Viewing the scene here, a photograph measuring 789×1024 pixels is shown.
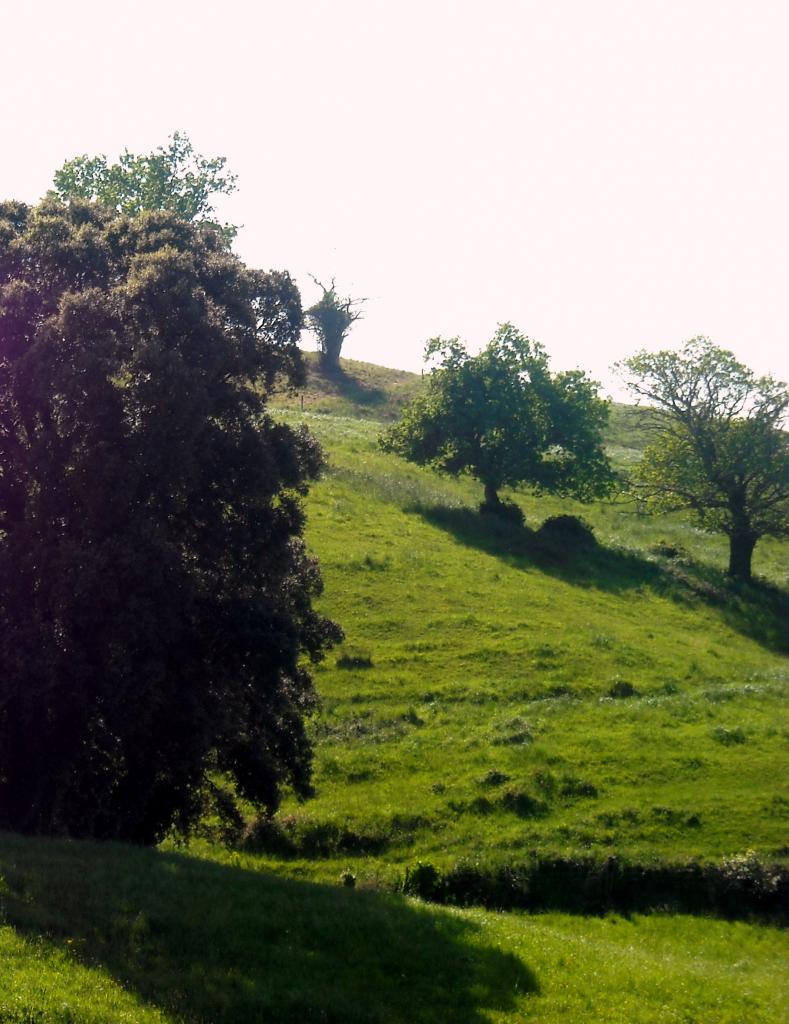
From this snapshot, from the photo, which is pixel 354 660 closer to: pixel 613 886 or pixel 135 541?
pixel 613 886

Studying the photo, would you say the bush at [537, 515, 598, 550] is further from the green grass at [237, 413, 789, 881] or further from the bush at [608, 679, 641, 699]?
the bush at [608, 679, 641, 699]

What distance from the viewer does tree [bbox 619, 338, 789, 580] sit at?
5662 cm

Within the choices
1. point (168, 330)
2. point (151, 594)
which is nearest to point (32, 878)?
point (151, 594)

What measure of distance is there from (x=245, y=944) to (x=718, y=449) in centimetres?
4840

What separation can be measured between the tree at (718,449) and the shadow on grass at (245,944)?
42575 millimetres

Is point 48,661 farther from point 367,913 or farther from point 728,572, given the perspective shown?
point 728,572

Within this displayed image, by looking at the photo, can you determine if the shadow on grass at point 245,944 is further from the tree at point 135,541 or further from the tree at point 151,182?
the tree at point 151,182

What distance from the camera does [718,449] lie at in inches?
2282

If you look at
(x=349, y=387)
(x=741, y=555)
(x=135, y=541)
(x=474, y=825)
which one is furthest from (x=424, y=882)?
(x=349, y=387)

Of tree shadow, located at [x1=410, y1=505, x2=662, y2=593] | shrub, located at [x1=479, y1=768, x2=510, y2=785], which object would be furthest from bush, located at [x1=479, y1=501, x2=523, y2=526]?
shrub, located at [x1=479, y1=768, x2=510, y2=785]

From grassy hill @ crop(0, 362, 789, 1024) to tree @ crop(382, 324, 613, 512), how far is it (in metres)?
3.66

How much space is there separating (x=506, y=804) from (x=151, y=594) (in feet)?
40.2

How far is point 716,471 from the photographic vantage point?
57719 millimetres

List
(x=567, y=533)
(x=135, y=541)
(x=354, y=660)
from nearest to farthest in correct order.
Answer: (x=135, y=541) < (x=354, y=660) < (x=567, y=533)
